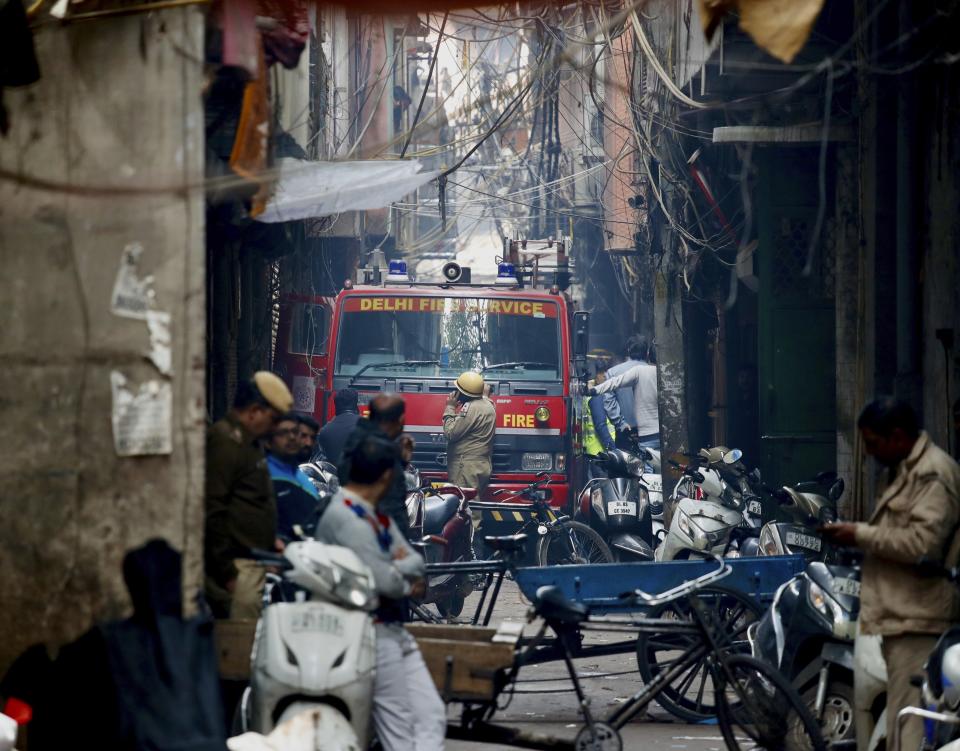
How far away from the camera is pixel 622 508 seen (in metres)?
11.5

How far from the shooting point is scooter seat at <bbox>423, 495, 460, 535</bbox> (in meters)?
10.5

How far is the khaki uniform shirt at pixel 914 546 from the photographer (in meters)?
5.04

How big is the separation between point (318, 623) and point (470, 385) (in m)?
7.77

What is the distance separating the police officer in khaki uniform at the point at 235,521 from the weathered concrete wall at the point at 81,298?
0.49 metres

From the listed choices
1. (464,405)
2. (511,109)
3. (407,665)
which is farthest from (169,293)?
(464,405)

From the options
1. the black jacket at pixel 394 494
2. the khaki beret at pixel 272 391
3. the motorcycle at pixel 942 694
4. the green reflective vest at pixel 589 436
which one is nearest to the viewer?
the motorcycle at pixel 942 694

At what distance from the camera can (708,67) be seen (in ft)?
39.4

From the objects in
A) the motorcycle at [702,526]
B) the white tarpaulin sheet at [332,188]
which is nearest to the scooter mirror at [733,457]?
the motorcycle at [702,526]

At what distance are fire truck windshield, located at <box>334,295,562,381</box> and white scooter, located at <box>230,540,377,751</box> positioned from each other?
897cm

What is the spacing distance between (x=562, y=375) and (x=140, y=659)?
9.01m

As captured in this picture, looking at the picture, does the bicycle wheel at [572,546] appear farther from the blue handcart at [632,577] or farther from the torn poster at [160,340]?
the torn poster at [160,340]

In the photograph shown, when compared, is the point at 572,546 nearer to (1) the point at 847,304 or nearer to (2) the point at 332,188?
(1) the point at 847,304

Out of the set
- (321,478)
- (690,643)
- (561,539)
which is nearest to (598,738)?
(690,643)

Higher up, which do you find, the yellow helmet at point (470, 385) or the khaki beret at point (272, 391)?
the khaki beret at point (272, 391)
